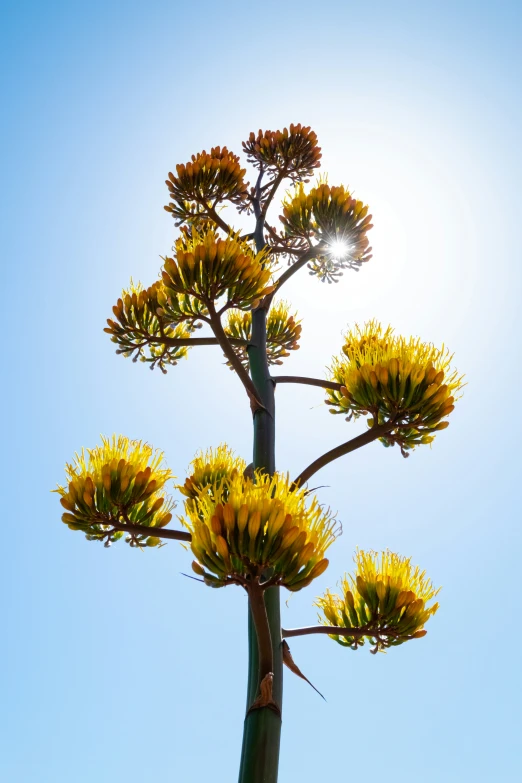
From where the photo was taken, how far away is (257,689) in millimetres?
2232

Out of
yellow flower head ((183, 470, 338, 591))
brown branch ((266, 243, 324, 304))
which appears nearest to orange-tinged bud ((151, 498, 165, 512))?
yellow flower head ((183, 470, 338, 591))

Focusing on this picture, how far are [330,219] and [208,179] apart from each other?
968 mm

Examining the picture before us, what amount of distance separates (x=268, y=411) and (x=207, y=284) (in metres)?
0.74

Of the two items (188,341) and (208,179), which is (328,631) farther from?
(208,179)

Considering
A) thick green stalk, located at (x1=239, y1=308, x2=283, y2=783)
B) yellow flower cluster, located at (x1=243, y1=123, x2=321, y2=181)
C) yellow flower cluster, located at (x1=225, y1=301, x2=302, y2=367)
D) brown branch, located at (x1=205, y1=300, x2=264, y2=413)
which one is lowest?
thick green stalk, located at (x1=239, y1=308, x2=283, y2=783)

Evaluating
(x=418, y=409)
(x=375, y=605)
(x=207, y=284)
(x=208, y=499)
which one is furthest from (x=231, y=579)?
(x=207, y=284)

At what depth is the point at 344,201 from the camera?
3.95m

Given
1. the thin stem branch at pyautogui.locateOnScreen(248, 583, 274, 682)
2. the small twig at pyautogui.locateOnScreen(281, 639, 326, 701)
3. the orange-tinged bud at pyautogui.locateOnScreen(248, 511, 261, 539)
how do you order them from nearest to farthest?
1. the orange-tinged bud at pyautogui.locateOnScreen(248, 511, 261, 539)
2. the thin stem branch at pyautogui.locateOnScreen(248, 583, 274, 682)
3. the small twig at pyautogui.locateOnScreen(281, 639, 326, 701)

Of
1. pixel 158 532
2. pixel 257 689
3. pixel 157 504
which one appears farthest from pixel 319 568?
pixel 157 504

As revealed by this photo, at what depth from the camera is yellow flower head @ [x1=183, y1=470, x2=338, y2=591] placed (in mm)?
1895

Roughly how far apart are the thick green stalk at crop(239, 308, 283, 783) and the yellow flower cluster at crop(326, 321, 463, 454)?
47 centimetres

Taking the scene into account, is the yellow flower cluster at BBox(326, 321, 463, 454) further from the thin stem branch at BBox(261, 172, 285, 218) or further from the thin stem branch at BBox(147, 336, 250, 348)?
the thin stem branch at BBox(261, 172, 285, 218)

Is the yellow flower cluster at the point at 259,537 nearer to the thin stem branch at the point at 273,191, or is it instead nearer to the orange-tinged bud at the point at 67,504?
the orange-tinged bud at the point at 67,504

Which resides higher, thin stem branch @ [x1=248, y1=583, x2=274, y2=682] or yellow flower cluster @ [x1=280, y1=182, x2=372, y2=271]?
yellow flower cluster @ [x1=280, y1=182, x2=372, y2=271]
